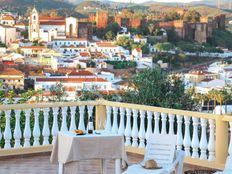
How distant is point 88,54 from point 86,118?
217 feet

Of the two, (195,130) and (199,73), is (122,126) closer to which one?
(195,130)

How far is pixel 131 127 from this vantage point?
6.05 metres

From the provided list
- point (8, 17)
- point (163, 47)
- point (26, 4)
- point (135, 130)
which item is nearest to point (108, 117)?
point (135, 130)

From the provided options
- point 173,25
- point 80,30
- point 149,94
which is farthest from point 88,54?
point 149,94

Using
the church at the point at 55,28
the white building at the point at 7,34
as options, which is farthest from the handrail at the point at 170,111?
the white building at the point at 7,34

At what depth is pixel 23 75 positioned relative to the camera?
53.7 m

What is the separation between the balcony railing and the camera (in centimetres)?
510

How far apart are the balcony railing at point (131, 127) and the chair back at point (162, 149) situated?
3.06 feet

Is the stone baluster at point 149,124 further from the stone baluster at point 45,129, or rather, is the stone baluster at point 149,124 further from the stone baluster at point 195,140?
the stone baluster at point 45,129

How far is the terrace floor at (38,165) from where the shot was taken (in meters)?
5.10

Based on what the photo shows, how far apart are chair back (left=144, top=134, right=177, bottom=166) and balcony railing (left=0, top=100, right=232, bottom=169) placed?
93 centimetres

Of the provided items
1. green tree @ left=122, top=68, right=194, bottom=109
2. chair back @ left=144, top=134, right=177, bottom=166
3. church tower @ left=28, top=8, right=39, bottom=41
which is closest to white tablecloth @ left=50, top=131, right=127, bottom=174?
chair back @ left=144, top=134, right=177, bottom=166

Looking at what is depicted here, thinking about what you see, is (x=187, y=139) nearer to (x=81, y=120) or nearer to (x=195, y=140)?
(x=195, y=140)

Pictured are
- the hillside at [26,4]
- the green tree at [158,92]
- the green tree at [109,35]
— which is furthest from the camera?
the hillside at [26,4]
